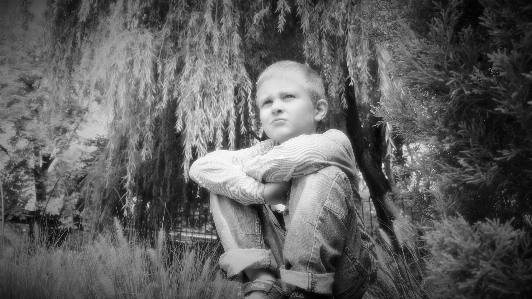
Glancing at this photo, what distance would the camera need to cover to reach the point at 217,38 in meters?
2.48

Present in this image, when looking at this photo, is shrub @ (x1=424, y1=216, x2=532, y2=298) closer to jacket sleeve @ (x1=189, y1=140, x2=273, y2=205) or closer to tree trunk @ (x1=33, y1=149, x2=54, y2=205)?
jacket sleeve @ (x1=189, y1=140, x2=273, y2=205)

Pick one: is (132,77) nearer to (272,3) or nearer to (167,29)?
(167,29)

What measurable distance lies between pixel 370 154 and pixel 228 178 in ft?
11.7

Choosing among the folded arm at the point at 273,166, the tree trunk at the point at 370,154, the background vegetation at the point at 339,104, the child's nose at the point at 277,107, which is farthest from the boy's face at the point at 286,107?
the tree trunk at the point at 370,154

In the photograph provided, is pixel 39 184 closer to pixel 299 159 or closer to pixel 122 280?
pixel 122 280

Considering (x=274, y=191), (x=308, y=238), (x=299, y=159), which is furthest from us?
(x=274, y=191)

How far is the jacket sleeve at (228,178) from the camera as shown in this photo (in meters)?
1.34

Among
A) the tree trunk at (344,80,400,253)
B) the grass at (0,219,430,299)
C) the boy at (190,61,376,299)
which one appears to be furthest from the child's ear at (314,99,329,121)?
the tree trunk at (344,80,400,253)

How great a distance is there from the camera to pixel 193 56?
2.53m

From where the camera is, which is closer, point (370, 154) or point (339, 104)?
point (339, 104)

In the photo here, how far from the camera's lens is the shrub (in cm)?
80

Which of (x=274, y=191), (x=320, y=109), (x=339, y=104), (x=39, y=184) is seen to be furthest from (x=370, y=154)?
(x=39, y=184)

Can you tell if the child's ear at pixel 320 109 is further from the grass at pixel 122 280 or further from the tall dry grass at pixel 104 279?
the tall dry grass at pixel 104 279

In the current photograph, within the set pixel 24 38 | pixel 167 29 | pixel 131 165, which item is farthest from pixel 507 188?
pixel 24 38
